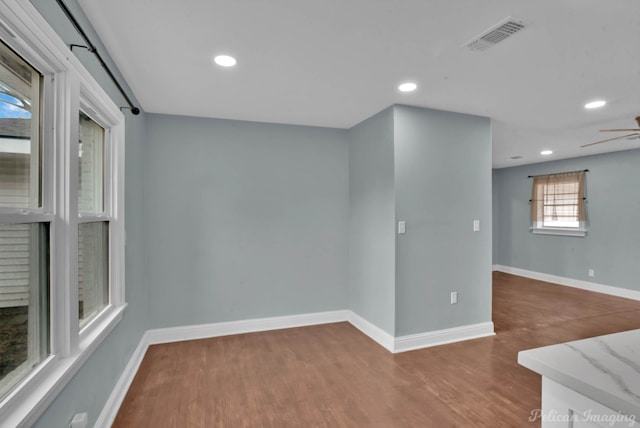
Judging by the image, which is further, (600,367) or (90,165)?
(90,165)

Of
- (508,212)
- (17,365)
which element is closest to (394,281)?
(17,365)

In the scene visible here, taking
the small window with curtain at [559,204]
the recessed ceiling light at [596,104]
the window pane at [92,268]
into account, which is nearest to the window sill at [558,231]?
the small window with curtain at [559,204]

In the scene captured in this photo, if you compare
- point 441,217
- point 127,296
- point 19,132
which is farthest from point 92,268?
point 441,217

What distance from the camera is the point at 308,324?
4.04 meters

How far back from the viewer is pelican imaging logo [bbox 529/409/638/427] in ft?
2.08

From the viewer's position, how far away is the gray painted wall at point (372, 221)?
3340 mm

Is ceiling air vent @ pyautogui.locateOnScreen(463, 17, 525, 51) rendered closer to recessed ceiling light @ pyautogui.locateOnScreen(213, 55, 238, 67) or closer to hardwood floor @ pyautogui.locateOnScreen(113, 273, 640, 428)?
recessed ceiling light @ pyautogui.locateOnScreen(213, 55, 238, 67)

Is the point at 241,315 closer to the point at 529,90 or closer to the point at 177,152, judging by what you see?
the point at 177,152

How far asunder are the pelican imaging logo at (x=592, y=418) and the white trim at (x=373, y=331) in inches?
103

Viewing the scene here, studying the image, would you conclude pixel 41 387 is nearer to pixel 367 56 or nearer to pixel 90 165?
pixel 90 165

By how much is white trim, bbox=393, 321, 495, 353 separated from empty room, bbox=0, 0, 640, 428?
0.9 inches

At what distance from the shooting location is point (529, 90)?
9.43 feet

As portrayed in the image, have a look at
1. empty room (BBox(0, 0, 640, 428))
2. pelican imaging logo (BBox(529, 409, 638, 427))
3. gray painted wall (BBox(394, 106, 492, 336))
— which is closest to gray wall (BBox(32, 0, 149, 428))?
empty room (BBox(0, 0, 640, 428))

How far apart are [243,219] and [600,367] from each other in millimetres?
3430
